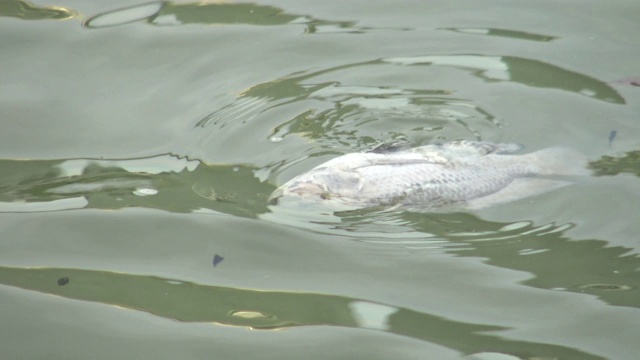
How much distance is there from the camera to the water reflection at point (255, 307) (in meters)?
4.38

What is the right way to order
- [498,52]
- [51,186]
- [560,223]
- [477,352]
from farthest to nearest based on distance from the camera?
[498,52] < [51,186] < [560,223] < [477,352]

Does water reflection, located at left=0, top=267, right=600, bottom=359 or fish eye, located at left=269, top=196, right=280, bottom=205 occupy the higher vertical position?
fish eye, located at left=269, top=196, right=280, bottom=205

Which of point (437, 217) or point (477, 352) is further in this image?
point (437, 217)

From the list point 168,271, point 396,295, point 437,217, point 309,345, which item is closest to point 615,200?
point 437,217

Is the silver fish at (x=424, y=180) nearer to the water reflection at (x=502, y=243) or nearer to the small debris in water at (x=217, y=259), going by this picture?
the water reflection at (x=502, y=243)

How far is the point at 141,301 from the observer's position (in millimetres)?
4730

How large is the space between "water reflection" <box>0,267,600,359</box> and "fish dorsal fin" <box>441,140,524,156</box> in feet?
4.49

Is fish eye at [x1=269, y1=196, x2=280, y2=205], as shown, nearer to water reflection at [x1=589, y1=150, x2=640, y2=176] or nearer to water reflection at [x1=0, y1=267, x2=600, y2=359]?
water reflection at [x1=0, y1=267, x2=600, y2=359]

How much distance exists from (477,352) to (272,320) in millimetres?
960

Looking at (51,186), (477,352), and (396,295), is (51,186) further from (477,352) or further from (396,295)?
(477,352)

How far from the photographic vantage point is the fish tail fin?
5598mm

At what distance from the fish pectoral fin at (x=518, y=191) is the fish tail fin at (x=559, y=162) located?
0.06 m

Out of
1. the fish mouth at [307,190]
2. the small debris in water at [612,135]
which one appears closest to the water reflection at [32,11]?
the fish mouth at [307,190]

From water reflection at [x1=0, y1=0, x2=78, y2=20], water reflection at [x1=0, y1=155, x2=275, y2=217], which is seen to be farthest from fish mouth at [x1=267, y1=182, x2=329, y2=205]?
water reflection at [x1=0, y1=0, x2=78, y2=20]
